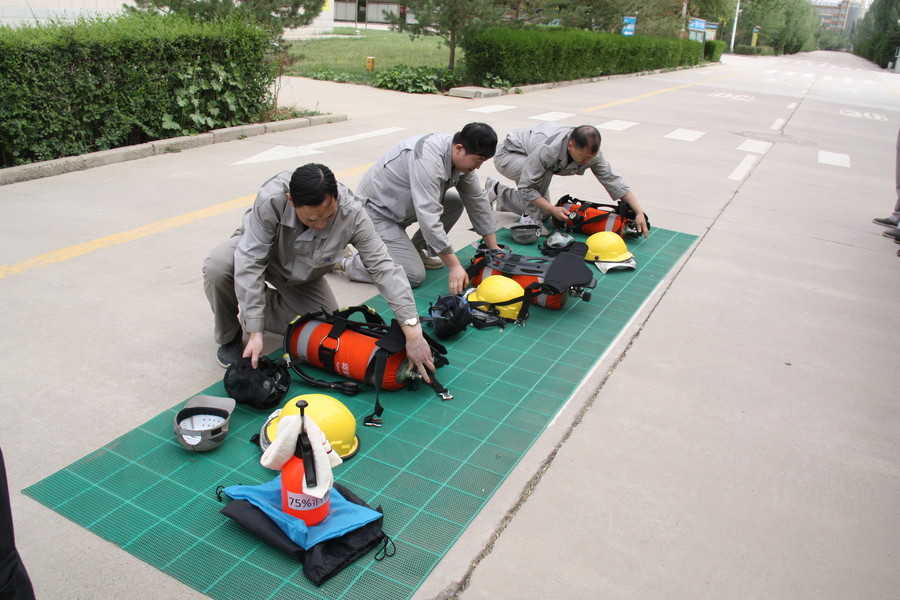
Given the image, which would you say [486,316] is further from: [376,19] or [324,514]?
[376,19]

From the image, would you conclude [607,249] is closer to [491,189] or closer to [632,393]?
[491,189]

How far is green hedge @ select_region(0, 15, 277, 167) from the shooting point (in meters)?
7.18

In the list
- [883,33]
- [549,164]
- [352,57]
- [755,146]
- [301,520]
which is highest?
[883,33]

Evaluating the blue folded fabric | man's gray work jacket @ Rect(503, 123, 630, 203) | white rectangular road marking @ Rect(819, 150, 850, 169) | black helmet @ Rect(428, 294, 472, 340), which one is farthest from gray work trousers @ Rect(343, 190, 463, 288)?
white rectangular road marking @ Rect(819, 150, 850, 169)

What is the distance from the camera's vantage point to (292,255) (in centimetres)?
370

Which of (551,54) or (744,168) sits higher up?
(551,54)

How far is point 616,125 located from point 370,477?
1217cm

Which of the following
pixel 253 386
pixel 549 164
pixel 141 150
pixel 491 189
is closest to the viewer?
pixel 253 386

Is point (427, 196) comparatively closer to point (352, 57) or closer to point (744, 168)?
point (744, 168)

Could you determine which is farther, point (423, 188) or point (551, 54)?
point (551, 54)

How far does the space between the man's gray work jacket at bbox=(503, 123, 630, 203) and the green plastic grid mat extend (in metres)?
2.27

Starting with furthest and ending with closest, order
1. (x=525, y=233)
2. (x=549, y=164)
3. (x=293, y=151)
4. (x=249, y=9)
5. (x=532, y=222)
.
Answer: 1. (x=249, y=9)
2. (x=293, y=151)
3. (x=532, y=222)
4. (x=525, y=233)
5. (x=549, y=164)

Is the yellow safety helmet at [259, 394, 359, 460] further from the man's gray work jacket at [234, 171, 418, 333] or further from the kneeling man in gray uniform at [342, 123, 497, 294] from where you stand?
the kneeling man in gray uniform at [342, 123, 497, 294]

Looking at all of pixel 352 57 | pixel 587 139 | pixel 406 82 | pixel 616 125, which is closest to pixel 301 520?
pixel 587 139
